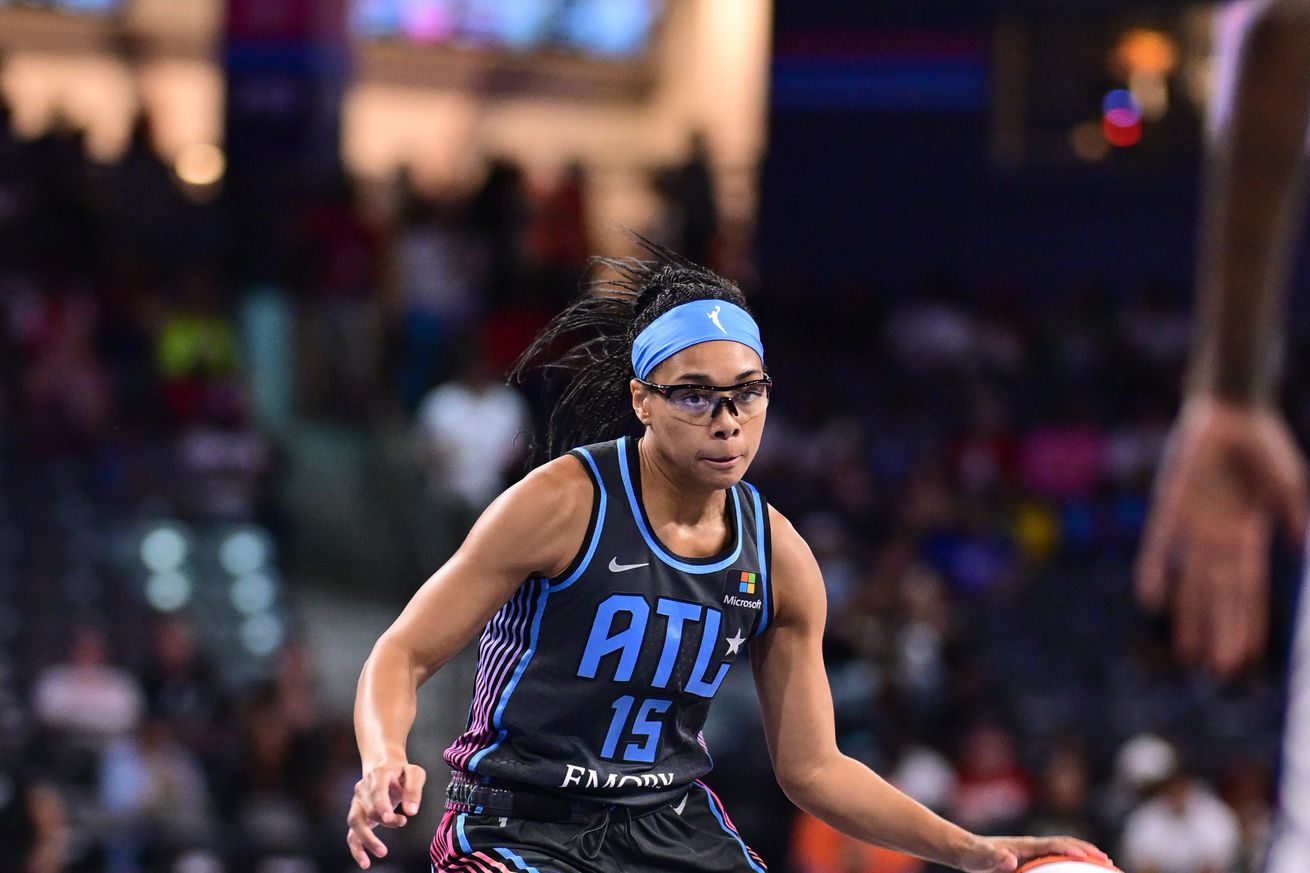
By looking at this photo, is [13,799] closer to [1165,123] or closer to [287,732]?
[287,732]

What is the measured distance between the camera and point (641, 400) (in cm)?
396

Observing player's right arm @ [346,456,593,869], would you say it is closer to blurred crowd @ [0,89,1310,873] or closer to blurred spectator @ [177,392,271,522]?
blurred crowd @ [0,89,1310,873]

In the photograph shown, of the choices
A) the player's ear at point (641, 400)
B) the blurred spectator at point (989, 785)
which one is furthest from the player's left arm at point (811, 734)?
the blurred spectator at point (989, 785)

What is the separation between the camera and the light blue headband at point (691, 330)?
3.87 m

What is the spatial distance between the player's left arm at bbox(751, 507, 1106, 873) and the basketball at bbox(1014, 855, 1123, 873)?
9 centimetres

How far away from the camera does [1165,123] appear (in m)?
14.3

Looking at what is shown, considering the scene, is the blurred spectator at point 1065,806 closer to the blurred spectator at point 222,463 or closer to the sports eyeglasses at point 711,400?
the blurred spectator at point 222,463

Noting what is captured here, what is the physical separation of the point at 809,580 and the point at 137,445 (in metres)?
7.61

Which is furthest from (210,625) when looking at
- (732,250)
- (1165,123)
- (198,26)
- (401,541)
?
(198,26)

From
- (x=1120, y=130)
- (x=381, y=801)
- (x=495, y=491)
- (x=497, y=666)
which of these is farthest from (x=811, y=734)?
(x=1120, y=130)

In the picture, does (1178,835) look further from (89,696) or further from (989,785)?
(89,696)

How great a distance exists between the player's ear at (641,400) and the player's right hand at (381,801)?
3.12 ft

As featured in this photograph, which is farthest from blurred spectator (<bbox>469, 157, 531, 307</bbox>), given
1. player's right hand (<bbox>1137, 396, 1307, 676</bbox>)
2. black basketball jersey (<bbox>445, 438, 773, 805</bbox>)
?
player's right hand (<bbox>1137, 396, 1307, 676</bbox>)

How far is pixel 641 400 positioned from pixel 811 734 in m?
0.81
